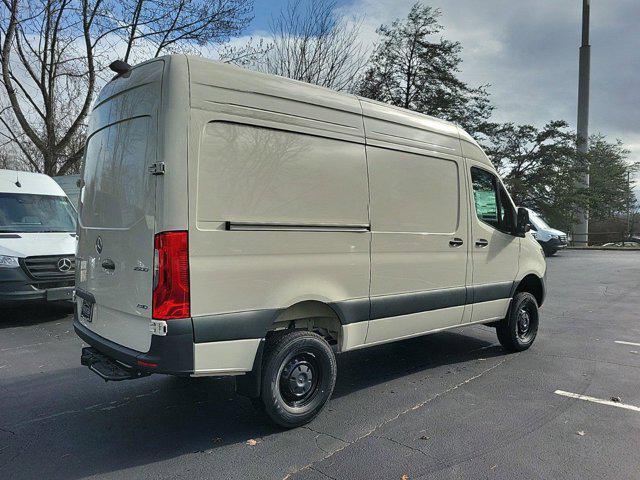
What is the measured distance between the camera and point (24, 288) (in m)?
7.32

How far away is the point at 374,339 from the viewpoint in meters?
4.43

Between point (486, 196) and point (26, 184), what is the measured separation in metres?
7.71

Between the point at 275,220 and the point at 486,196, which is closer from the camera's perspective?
the point at 275,220

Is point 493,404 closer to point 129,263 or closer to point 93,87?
point 129,263

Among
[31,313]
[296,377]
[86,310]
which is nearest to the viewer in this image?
[296,377]

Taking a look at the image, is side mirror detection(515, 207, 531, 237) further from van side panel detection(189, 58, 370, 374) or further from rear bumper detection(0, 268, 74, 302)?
rear bumper detection(0, 268, 74, 302)

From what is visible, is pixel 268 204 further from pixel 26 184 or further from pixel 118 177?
pixel 26 184

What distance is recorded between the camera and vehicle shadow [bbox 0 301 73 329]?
7684 millimetres

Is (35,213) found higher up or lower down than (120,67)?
lower down

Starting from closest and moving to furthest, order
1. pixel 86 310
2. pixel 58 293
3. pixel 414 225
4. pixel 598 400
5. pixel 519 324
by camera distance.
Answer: pixel 86 310, pixel 598 400, pixel 414 225, pixel 519 324, pixel 58 293

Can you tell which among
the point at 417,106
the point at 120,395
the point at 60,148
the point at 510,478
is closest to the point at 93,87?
the point at 60,148

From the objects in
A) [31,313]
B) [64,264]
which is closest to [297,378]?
[64,264]

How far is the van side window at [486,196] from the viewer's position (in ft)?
18.0

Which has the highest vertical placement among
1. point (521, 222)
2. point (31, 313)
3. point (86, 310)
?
point (521, 222)
